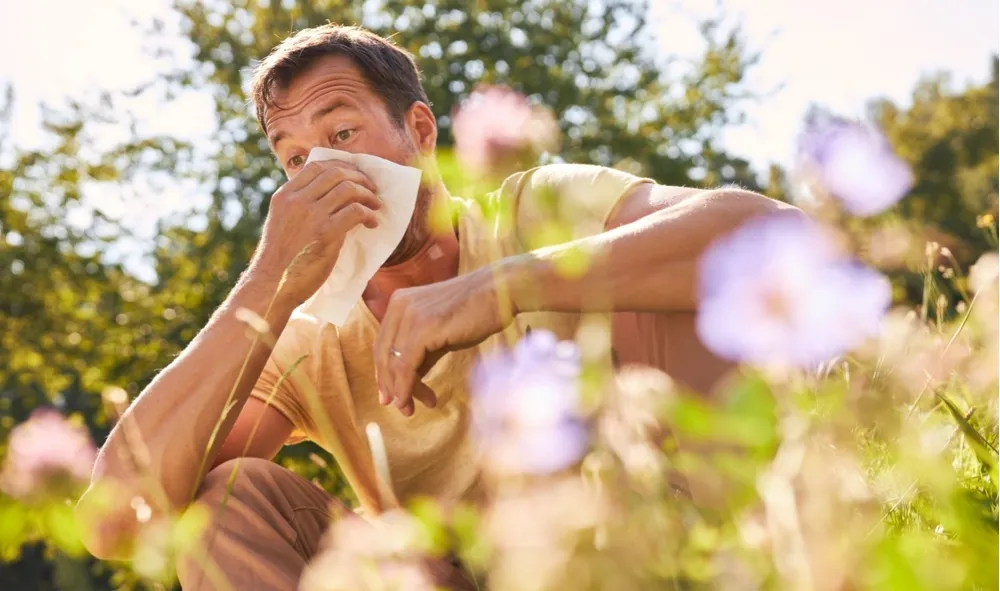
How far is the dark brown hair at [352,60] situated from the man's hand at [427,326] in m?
1.41

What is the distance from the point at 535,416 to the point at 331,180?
155cm

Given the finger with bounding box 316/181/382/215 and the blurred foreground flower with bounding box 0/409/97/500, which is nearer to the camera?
the blurred foreground flower with bounding box 0/409/97/500

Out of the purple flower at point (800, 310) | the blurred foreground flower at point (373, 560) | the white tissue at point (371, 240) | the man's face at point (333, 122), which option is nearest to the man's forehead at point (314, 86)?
the man's face at point (333, 122)

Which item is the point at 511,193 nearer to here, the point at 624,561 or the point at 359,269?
the point at 359,269

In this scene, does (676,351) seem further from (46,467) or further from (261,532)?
(46,467)

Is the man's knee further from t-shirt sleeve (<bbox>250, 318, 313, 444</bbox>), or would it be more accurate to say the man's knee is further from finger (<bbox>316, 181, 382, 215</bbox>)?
t-shirt sleeve (<bbox>250, 318, 313, 444</bbox>)

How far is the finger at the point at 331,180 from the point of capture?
2123 mm

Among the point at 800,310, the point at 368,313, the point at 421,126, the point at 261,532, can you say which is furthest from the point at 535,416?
the point at 421,126

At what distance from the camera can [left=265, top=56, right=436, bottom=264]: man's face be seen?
8.64 ft

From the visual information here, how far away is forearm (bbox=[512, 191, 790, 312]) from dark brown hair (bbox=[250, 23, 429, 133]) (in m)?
1.25

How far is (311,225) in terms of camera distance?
2086 millimetres

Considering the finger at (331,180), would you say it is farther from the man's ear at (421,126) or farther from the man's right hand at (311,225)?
the man's ear at (421,126)

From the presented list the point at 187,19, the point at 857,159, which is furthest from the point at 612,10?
the point at 857,159

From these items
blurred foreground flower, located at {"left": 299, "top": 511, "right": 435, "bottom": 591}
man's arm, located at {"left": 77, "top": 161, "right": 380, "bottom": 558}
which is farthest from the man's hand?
blurred foreground flower, located at {"left": 299, "top": 511, "right": 435, "bottom": 591}
